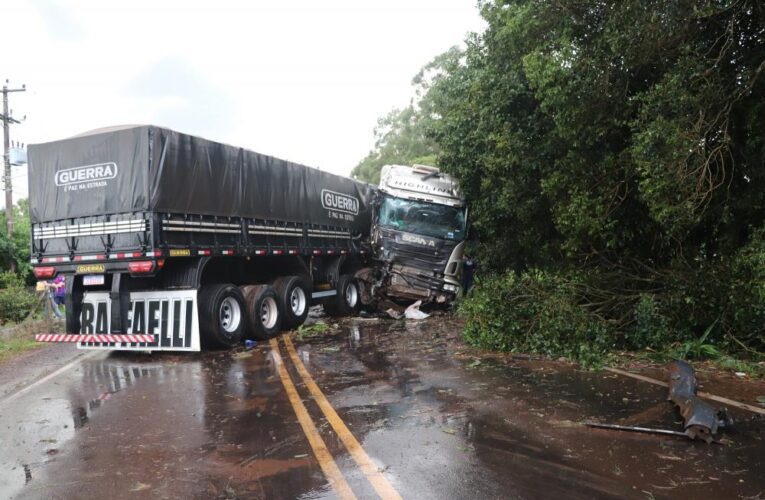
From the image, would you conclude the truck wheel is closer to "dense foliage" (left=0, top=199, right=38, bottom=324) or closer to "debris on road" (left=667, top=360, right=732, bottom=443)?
"debris on road" (left=667, top=360, right=732, bottom=443)

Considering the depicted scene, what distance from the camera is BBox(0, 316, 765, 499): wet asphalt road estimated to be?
386cm

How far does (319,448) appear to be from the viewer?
4621mm

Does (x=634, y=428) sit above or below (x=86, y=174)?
below

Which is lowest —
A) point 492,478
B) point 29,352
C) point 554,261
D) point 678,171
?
point 29,352

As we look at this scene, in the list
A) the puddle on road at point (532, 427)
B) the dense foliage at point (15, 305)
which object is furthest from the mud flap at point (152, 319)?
the dense foliage at point (15, 305)

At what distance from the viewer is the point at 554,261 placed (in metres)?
11.0

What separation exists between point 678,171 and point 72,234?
8.91 meters

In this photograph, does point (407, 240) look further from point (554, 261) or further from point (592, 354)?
point (592, 354)

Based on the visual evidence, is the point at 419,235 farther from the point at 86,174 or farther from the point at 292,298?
the point at 86,174

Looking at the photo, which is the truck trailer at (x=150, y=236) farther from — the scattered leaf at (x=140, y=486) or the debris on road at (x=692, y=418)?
the debris on road at (x=692, y=418)

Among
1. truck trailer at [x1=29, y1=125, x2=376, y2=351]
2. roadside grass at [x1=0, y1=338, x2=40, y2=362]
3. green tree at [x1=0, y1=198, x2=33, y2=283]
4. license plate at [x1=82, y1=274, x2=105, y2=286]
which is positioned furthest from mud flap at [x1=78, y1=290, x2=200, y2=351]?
green tree at [x1=0, y1=198, x2=33, y2=283]

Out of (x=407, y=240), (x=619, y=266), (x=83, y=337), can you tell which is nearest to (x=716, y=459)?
(x=619, y=266)

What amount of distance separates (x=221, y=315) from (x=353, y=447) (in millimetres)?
5912

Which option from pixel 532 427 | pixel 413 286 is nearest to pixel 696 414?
pixel 532 427
